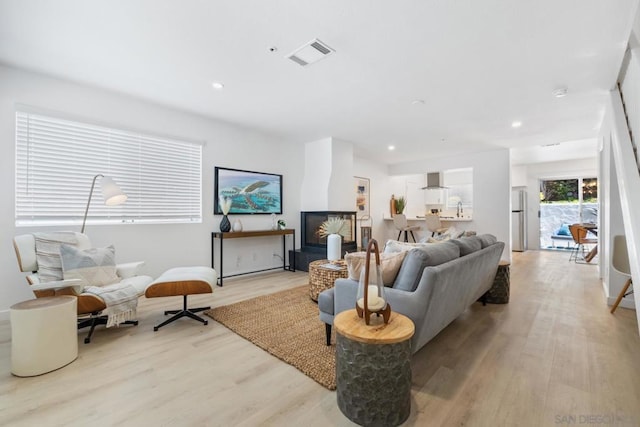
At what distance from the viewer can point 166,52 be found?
8.38ft

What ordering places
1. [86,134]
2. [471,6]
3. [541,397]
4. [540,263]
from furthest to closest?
[540,263] → [86,134] → [471,6] → [541,397]

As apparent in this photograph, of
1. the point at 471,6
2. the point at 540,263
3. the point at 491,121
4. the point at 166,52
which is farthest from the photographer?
the point at 540,263

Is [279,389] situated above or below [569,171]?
below

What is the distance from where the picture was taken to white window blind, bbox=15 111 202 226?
3010 millimetres

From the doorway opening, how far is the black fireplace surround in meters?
6.51

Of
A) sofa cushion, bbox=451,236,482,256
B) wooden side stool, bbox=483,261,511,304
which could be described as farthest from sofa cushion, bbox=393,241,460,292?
wooden side stool, bbox=483,261,511,304

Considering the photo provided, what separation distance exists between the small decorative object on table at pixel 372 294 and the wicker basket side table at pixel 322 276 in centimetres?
145

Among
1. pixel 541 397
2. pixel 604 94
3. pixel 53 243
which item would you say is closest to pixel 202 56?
pixel 53 243

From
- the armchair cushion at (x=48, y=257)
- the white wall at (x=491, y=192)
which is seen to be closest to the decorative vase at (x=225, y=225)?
the armchair cushion at (x=48, y=257)

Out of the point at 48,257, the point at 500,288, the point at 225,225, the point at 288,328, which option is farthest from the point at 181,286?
the point at 500,288

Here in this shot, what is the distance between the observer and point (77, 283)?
229 centimetres

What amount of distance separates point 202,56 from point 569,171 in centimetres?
951

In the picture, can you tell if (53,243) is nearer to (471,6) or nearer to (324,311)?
(324,311)

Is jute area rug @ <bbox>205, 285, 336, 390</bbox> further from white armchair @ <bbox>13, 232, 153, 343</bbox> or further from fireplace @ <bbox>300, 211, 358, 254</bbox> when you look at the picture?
fireplace @ <bbox>300, 211, 358, 254</bbox>
